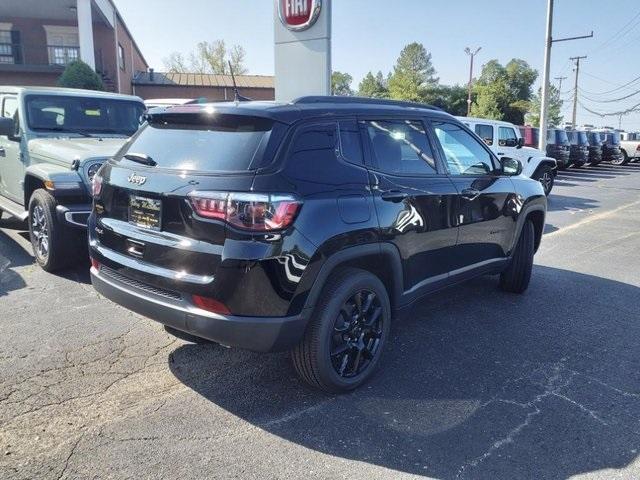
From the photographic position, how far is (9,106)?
6980mm

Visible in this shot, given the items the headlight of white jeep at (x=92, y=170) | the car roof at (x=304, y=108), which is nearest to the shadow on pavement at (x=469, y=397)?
the car roof at (x=304, y=108)

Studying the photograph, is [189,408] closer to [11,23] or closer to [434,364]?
[434,364]

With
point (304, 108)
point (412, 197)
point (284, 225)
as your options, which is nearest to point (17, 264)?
point (304, 108)

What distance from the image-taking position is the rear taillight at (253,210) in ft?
9.41

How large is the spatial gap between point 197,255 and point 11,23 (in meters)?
26.4

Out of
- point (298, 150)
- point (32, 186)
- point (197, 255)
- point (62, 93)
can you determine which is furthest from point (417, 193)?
point (62, 93)

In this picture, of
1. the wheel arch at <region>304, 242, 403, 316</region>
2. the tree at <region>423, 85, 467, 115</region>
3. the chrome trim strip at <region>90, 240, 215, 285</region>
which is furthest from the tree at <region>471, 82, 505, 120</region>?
the chrome trim strip at <region>90, 240, 215, 285</region>

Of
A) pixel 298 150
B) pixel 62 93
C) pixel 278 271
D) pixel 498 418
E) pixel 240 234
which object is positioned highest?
pixel 62 93

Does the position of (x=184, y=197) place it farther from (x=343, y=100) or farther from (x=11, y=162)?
(x=11, y=162)

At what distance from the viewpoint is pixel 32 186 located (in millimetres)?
6105

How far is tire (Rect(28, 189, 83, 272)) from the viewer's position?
5.41m

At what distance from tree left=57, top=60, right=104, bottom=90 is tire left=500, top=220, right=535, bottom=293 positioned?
17.7 m

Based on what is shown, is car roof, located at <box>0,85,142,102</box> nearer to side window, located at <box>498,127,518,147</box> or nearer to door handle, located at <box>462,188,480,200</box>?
door handle, located at <box>462,188,480,200</box>

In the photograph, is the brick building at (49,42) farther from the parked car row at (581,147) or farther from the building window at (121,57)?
the parked car row at (581,147)
